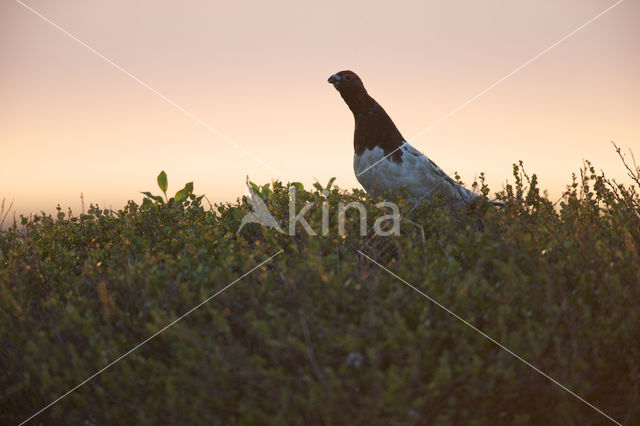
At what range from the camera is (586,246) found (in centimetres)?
335

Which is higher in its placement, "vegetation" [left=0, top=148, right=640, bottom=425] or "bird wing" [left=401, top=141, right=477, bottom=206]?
"bird wing" [left=401, top=141, right=477, bottom=206]

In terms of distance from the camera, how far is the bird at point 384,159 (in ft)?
17.0

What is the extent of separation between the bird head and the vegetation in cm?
244

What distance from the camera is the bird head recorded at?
550cm

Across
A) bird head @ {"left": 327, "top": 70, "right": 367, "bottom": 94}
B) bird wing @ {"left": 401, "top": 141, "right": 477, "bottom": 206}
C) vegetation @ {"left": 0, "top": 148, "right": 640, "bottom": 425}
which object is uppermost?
bird head @ {"left": 327, "top": 70, "right": 367, "bottom": 94}

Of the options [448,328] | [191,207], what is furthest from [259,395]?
[191,207]

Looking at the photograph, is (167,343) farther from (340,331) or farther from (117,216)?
(117,216)

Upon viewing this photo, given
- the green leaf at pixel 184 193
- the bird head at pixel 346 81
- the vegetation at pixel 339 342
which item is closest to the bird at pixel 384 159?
the bird head at pixel 346 81

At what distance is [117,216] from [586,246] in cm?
481

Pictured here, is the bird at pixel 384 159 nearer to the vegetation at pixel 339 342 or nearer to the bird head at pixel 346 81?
the bird head at pixel 346 81

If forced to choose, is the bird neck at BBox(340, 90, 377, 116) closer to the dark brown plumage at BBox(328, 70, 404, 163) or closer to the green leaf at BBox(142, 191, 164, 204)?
the dark brown plumage at BBox(328, 70, 404, 163)

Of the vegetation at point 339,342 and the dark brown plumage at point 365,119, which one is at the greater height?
the dark brown plumage at point 365,119

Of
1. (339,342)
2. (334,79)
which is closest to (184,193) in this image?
(334,79)

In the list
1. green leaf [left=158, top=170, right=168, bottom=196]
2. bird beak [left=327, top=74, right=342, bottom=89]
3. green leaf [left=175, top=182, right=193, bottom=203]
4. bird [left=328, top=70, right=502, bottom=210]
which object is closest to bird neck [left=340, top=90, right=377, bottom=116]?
bird [left=328, top=70, right=502, bottom=210]
